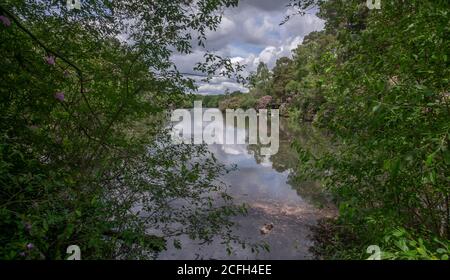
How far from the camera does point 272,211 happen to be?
1131 cm

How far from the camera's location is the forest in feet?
8.71

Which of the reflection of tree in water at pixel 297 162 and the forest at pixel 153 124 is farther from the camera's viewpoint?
the reflection of tree in water at pixel 297 162

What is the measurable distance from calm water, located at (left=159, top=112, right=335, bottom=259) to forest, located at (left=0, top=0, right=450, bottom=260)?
189 cm

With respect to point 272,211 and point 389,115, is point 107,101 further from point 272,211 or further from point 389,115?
point 272,211

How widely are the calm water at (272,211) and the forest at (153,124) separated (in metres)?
1.89

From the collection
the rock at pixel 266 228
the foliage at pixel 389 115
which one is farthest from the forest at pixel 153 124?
the rock at pixel 266 228

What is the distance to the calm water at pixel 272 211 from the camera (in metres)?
8.05

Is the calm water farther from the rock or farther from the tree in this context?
the tree

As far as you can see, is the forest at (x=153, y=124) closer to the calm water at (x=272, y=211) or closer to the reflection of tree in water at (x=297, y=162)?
the calm water at (x=272, y=211)

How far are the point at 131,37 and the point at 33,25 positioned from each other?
1.32m

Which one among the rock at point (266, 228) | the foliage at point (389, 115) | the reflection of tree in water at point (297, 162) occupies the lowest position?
the rock at point (266, 228)

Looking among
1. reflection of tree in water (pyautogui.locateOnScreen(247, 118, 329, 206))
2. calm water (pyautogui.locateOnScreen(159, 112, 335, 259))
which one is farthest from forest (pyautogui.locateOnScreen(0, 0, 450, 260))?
reflection of tree in water (pyautogui.locateOnScreen(247, 118, 329, 206))

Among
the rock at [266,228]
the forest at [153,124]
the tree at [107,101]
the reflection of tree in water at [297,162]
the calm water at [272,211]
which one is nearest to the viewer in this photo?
the forest at [153,124]
